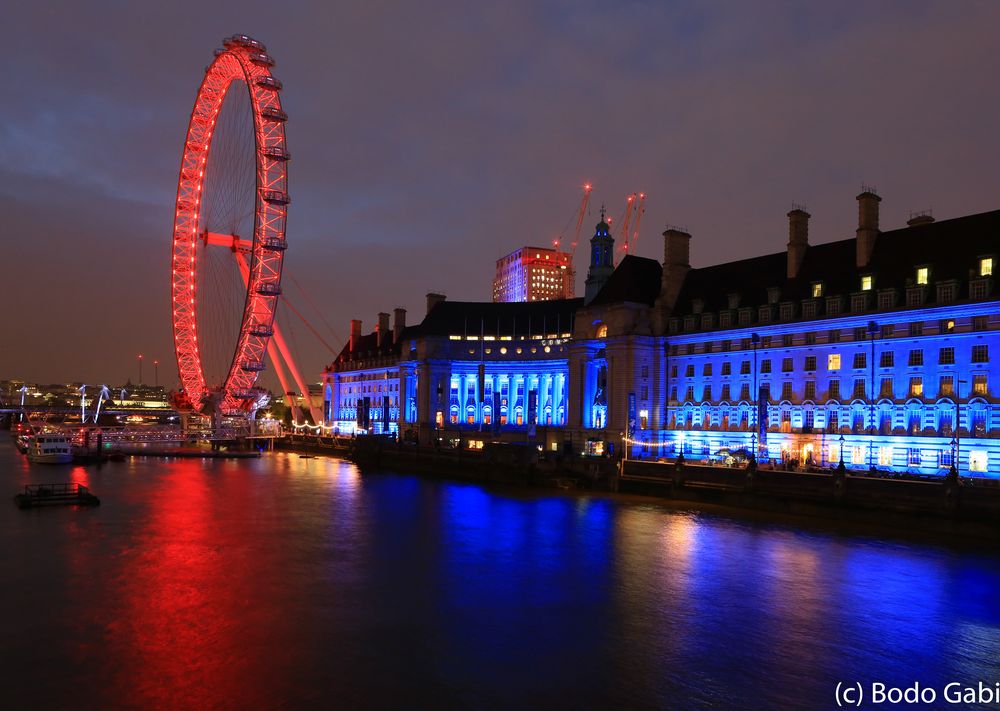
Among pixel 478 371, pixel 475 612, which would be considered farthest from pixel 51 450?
pixel 475 612

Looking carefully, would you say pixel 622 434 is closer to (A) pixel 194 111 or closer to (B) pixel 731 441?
(B) pixel 731 441

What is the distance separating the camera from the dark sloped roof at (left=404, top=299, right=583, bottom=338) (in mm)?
123875

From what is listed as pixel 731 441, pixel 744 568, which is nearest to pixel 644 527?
pixel 744 568

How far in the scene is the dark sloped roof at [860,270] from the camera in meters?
60.2

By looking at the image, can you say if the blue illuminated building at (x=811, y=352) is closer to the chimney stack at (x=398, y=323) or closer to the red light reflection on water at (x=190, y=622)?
the red light reflection on water at (x=190, y=622)

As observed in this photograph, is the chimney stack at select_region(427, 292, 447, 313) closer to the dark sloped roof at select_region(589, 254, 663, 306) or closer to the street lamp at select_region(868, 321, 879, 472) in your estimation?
the dark sloped roof at select_region(589, 254, 663, 306)

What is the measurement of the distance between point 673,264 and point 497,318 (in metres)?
45.4

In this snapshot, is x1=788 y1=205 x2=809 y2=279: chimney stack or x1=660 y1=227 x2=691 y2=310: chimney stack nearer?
x1=788 y1=205 x2=809 y2=279: chimney stack

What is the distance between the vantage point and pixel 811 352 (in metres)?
68.1

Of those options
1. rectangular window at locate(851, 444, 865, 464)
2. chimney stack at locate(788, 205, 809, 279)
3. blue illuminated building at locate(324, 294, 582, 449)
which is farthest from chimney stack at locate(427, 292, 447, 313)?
rectangular window at locate(851, 444, 865, 464)

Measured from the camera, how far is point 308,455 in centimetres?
11856

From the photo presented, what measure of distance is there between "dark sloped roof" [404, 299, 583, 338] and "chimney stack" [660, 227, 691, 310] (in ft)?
116

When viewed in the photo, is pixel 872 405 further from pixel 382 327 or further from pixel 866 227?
pixel 382 327

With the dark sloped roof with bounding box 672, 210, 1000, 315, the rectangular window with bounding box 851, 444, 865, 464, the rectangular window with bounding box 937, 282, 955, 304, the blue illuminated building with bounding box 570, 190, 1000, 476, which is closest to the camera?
the blue illuminated building with bounding box 570, 190, 1000, 476
